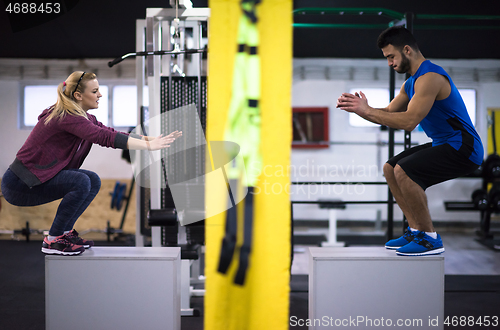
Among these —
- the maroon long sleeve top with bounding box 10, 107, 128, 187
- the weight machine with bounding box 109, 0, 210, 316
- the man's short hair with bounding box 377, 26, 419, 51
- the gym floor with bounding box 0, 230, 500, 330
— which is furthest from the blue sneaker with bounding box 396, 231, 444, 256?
the maroon long sleeve top with bounding box 10, 107, 128, 187

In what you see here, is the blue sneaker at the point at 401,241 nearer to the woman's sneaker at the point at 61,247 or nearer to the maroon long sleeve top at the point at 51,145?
the maroon long sleeve top at the point at 51,145

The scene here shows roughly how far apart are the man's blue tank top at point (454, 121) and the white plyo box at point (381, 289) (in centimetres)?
55

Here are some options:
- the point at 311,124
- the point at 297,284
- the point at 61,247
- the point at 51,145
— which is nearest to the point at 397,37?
the point at 51,145

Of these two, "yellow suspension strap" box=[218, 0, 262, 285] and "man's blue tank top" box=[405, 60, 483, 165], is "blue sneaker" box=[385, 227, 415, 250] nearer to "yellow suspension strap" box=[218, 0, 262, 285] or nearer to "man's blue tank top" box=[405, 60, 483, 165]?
"man's blue tank top" box=[405, 60, 483, 165]

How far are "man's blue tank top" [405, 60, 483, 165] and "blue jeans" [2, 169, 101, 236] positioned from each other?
5.85ft

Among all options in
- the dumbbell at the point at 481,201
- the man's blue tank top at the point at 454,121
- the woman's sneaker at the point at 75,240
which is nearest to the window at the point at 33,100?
the woman's sneaker at the point at 75,240

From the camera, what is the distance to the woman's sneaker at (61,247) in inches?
70.2

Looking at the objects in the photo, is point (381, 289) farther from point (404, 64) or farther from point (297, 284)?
point (297, 284)

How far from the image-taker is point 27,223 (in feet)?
15.9

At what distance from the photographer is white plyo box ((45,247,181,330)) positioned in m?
1.74

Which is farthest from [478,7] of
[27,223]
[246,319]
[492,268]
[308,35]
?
[27,223]

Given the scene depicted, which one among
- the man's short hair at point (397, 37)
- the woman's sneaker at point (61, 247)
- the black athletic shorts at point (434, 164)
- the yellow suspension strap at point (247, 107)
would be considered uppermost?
the man's short hair at point (397, 37)

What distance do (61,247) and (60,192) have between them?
0.30 meters

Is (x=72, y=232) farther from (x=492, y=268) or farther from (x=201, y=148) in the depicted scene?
(x=492, y=268)
